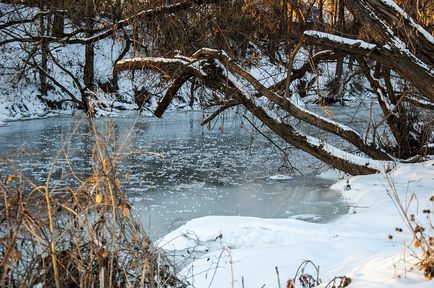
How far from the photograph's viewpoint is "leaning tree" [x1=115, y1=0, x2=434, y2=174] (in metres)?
5.99

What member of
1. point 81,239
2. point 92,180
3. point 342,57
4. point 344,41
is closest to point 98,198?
point 92,180

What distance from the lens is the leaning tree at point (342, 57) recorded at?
599 centimetres

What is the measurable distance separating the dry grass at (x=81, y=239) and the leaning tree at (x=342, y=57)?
396cm

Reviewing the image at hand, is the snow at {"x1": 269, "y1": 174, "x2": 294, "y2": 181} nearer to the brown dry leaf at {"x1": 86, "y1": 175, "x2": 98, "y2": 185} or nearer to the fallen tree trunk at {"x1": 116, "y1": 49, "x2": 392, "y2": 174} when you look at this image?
the fallen tree trunk at {"x1": 116, "y1": 49, "x2": 392, "y2": 174}

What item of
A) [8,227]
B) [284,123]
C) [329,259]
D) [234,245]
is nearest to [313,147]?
[284,123]

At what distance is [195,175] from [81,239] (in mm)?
6277

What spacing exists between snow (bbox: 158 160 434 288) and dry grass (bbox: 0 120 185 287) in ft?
1.49

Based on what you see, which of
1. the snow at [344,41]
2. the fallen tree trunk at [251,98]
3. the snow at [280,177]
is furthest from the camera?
the snow at [280,177]

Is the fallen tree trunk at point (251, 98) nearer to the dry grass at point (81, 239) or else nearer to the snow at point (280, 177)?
the snow at point (280, 177)

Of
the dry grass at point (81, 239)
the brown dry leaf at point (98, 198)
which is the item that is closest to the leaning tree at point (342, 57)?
the dry grass at point (81, 239)

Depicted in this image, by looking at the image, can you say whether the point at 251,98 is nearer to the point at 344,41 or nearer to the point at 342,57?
the point at 342,57

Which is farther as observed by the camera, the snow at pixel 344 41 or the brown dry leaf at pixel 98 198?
the snow at pixel 344 41

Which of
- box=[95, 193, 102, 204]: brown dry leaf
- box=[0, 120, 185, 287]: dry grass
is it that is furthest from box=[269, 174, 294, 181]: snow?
box=[95, 193, 102, 204]: brown dry leaf

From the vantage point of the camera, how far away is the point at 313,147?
8312 mm
